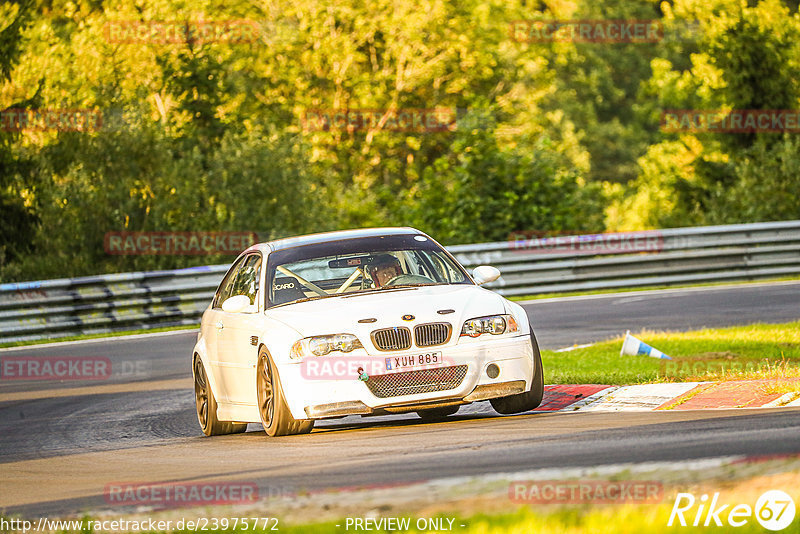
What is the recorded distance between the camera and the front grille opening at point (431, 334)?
32.0 feet

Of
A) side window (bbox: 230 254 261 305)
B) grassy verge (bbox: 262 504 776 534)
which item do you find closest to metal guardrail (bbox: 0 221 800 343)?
side window (bbox: 230 254 261 305)

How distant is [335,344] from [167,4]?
97.3 ft

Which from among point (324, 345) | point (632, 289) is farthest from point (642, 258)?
point (324, 345)

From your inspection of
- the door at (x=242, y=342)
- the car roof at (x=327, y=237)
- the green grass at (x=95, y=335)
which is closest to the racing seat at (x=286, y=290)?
the door at (x=242, y=342)

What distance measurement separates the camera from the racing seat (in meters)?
10.8

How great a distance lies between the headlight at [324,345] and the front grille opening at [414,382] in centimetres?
28

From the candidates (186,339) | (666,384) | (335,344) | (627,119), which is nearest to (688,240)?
(186,339)

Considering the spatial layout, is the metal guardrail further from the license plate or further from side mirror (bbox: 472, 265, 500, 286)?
the license plate

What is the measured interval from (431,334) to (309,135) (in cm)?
3696

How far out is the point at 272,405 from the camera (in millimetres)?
10008

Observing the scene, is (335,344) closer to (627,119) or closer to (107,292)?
(107,292)

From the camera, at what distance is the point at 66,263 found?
27172 millimetres

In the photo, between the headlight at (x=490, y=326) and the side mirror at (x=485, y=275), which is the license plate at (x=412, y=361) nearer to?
the headlight at (x=490, y=326)

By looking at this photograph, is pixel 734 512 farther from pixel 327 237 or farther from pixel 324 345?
pixel 327 237
